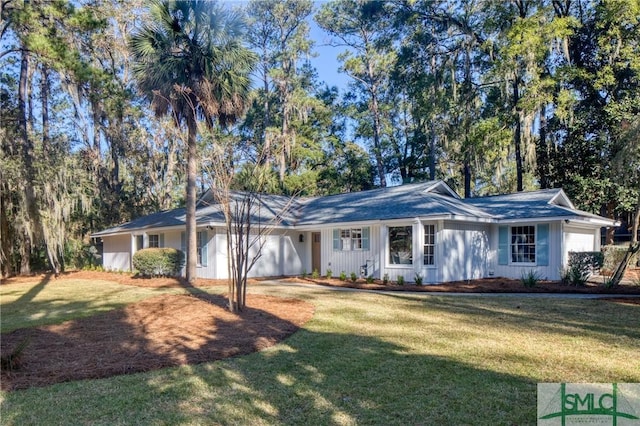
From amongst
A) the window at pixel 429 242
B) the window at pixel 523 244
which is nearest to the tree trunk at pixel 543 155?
the window at pixel 523 244

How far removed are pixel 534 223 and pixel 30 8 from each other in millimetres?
16045

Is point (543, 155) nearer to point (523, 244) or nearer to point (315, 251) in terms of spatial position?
point (523, 244)

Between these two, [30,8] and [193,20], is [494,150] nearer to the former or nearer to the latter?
[193,20]

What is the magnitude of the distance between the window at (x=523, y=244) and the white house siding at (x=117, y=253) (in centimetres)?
1786

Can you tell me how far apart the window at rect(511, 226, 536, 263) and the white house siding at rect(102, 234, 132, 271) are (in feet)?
58.6

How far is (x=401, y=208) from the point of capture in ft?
52.0

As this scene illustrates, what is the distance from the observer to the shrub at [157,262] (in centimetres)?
1742

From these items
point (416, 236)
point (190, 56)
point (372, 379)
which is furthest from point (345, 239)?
point (372, 379)

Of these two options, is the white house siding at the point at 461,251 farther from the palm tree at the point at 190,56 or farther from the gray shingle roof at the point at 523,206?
the palm tree at the point at 190,56

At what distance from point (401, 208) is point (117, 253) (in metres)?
16.0

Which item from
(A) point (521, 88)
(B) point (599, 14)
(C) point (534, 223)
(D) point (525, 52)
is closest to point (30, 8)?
(C) point (534, 223)

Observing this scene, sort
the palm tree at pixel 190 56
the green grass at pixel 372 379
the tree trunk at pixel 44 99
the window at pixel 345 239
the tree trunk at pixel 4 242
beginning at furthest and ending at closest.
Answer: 1. the tree trunk at pixel 44 99
2. the tree trunk at pixel 4 242
3. the window at pixel 345 239
4. the palm tree at pixel 190 56
5. the green grass at pixel 372 379

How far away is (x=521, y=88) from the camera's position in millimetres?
23031

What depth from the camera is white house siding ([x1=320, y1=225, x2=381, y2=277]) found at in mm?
15844
